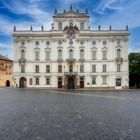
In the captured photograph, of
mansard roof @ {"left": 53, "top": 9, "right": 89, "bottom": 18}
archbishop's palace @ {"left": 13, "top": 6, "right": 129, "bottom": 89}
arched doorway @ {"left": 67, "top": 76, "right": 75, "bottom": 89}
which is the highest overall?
mansard roof @ {"left": 53, "top": 9, "right": 89, "bottom": 18}

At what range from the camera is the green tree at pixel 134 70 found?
87312 millimetres

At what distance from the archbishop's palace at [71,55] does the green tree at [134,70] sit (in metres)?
11.6

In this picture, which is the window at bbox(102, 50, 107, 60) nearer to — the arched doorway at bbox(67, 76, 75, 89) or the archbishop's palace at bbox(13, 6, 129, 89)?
the archbishop's palace at bbox(13, 6, 129, 89)

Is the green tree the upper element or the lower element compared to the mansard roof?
lower

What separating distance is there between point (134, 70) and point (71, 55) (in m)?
23.2

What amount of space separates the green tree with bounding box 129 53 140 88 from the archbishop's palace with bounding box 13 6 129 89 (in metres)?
11.6

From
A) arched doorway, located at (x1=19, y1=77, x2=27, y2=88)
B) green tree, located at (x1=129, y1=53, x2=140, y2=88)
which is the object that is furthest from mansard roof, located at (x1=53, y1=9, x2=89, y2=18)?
green tree, located at (x1=129, y1=53, x2=140, y2=88)

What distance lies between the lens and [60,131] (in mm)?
11344

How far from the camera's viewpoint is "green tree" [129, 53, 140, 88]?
87.3m

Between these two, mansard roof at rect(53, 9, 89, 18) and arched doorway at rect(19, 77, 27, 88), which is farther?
arched doorway at rect(19, 77, 27, 88)

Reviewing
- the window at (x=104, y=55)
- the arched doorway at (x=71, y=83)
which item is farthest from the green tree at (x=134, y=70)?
the arched doorway at (x=71, y=83)

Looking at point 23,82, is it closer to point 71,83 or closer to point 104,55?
point 71,83

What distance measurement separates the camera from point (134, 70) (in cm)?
8788

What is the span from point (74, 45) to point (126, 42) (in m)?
14.6
